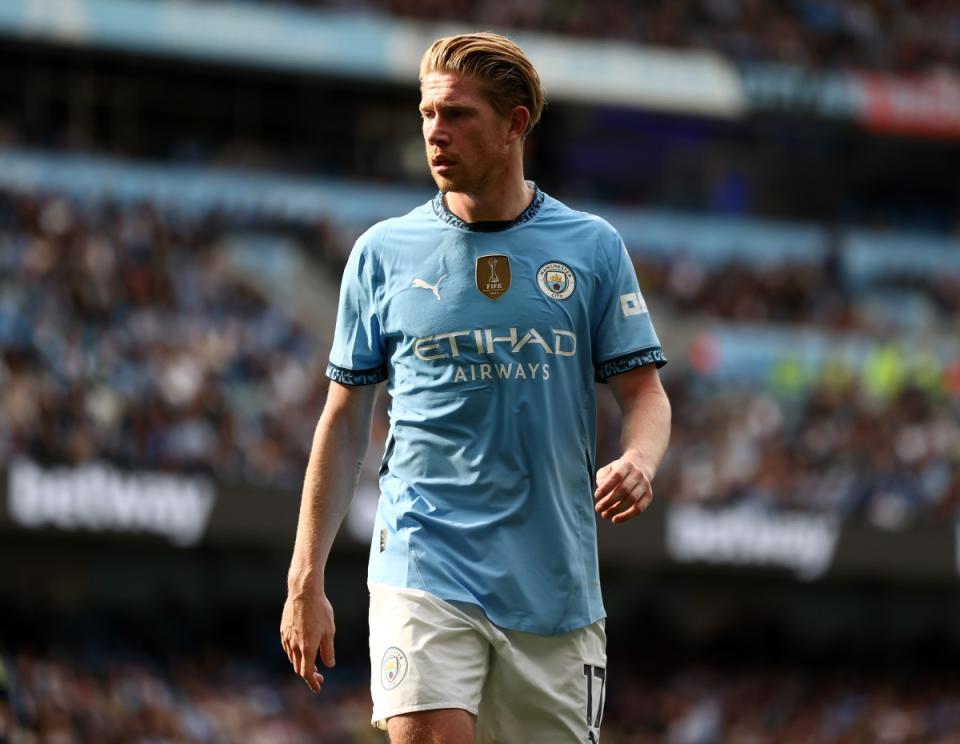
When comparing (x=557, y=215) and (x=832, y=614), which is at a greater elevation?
(x=557, y=215)

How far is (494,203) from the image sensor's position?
14.4 ft

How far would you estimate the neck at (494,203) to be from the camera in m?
4.39

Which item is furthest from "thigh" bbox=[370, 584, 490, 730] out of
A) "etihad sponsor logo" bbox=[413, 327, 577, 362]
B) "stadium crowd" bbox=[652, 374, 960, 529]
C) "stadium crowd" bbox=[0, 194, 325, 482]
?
"stadium crowd" bbox=[652, 374, 960, 529]

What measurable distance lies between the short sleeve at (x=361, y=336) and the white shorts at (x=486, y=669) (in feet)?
1.79

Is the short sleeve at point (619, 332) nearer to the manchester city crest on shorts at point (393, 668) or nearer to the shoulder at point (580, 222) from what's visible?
the shoulder at point (580, 222)

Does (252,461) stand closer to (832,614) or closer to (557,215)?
(832,614)

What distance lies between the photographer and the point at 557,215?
4469mm

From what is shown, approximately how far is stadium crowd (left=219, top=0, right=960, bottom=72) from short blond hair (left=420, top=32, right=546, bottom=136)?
23.6m

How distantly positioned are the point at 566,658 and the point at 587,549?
273 millimetres

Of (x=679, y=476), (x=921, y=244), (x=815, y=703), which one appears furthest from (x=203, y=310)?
(x=921, y=244)

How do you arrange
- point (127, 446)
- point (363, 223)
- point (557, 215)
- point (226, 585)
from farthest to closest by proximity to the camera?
point (363, 223)
point (226, 585)
point (127, 446)
point (557, 215)

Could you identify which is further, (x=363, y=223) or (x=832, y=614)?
(x=363, y=223)

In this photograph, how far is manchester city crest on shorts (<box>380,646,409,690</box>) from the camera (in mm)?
4164

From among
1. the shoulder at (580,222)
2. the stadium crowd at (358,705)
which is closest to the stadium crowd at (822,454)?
the stadium crowd at (358,705)
